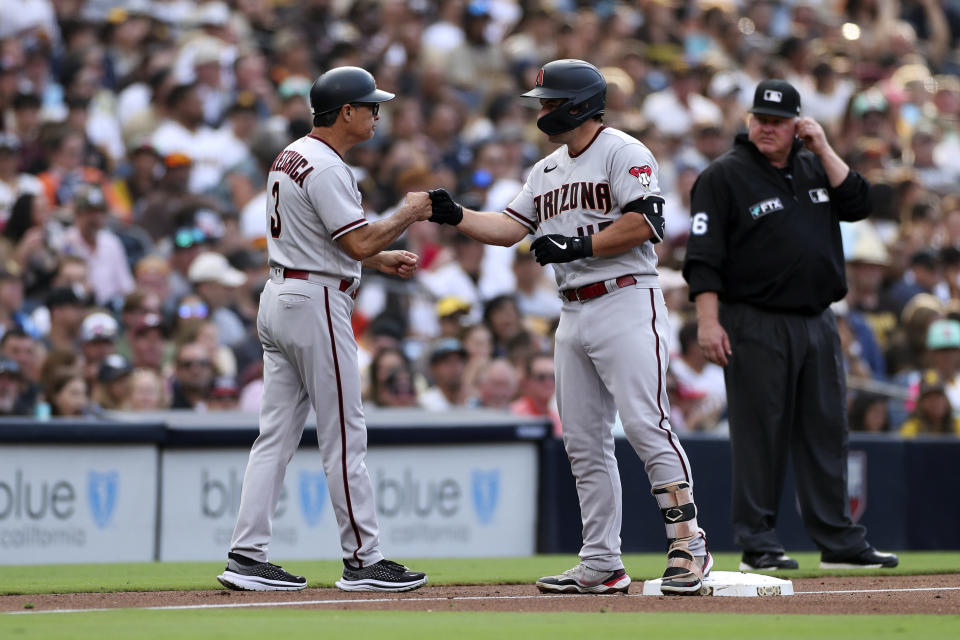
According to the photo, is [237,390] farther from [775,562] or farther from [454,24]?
[454,24]

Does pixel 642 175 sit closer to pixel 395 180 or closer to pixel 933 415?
pixel 933 415

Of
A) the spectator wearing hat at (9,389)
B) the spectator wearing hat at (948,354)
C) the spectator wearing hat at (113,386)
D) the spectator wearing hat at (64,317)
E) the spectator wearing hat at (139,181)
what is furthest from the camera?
the spectator wearing hat at (139,181)

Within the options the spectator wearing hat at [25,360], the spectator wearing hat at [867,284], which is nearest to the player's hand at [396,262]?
the spectator wearing hat at [25,360]

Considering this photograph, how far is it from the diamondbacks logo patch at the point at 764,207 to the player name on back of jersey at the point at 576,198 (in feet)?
5.72

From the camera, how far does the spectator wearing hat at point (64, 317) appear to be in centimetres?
1154

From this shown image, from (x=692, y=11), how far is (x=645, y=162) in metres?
15.8

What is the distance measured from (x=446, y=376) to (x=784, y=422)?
159 inches

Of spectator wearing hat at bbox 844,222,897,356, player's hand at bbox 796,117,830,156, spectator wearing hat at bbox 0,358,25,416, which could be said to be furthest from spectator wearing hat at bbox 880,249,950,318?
spectator wearing hat at bbox 0,358,25,416

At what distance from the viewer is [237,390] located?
11289mm

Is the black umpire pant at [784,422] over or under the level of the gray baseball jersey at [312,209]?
under

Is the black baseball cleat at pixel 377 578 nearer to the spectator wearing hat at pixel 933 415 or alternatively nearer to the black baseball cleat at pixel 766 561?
the black baseball cleat at pixel 766 561

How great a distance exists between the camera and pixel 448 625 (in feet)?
18.4

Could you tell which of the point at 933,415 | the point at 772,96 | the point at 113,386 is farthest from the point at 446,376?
the point at 772,96

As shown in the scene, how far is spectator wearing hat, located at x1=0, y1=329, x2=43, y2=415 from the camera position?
34.2 ft
